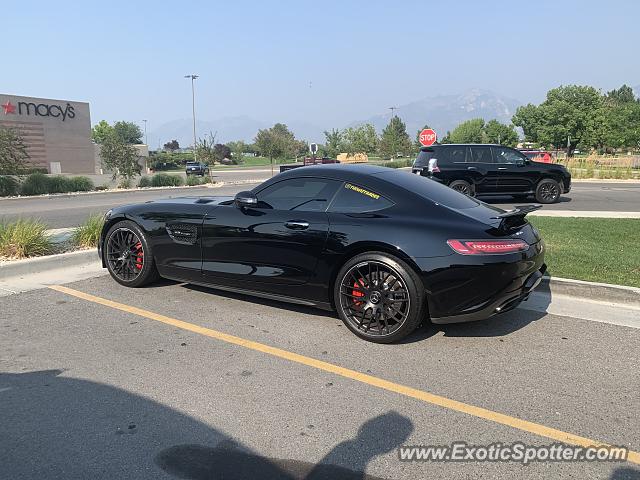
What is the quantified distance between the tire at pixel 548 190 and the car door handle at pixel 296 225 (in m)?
12.3

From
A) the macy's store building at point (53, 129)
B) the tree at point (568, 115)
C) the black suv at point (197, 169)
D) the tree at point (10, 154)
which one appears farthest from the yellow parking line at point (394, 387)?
the tree at point (568, 115)

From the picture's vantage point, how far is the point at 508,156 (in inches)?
579

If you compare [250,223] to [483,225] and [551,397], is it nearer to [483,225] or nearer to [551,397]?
[483,225]

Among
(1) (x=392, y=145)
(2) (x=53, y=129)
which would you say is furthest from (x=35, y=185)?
(1) (x=392, y=145)

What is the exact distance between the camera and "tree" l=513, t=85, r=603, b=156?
67.1 meters

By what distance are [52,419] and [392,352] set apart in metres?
2.43

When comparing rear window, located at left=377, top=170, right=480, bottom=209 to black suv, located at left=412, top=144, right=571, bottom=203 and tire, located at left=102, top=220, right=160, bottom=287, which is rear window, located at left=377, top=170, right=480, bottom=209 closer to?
tire, located at left=102, top=220, right=160, bottom=287

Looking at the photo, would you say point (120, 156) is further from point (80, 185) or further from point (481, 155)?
point (481, 155)

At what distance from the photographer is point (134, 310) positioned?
16.7 feet

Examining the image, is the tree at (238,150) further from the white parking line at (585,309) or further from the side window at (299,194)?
the white parking line at (585,309)

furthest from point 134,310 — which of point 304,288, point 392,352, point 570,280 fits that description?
point 570,280

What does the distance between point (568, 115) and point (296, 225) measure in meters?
73.2

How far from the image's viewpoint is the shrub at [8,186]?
22547 millimetres

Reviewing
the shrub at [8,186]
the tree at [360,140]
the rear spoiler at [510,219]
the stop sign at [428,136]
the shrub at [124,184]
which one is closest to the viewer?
the rear spoiler at [510,219]
